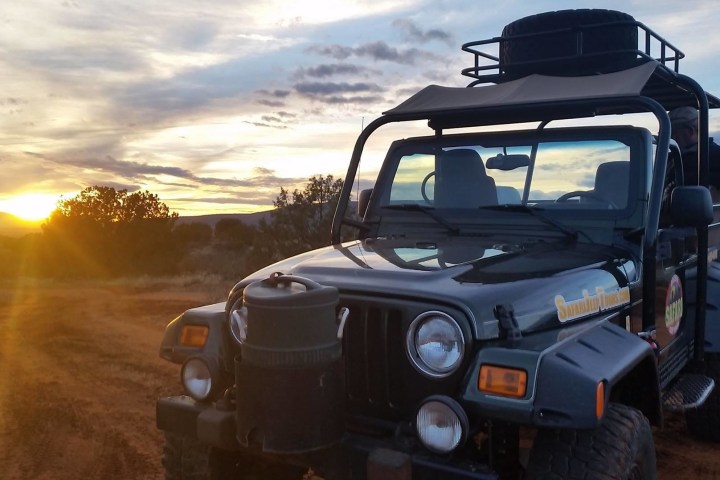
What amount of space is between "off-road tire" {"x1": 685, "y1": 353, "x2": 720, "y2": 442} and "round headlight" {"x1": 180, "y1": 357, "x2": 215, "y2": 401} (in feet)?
10.7

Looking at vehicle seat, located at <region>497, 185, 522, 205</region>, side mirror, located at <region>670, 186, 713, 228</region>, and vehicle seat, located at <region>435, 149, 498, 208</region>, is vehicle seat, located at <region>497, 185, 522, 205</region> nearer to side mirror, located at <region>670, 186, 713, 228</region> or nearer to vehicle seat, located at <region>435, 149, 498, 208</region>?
vehicle seat, located at <region>435, 149, 498, 208</region>

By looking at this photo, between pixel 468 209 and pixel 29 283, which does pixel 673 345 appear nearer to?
pixel 468 209

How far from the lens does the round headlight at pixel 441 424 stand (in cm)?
263

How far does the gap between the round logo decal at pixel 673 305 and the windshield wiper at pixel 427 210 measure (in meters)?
1.24

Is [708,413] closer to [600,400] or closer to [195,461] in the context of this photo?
[600,400]

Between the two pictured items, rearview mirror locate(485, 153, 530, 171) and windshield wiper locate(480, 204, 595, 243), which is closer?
windshield wiper locate(480, 204, 595, 243)

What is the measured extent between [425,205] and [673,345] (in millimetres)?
1669

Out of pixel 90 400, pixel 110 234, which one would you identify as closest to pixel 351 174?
pixel 90 400

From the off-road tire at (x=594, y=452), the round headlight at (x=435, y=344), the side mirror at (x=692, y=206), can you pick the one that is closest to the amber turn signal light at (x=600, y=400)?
the off-road tire at (x=594, y=452)

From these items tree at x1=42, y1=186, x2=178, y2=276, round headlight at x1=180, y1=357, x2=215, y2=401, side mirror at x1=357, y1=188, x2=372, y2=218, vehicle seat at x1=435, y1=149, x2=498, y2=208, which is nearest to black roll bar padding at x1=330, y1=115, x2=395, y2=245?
side mirror at x1=357, y1=188, x2=372, y2=218

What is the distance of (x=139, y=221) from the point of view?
23.1 m

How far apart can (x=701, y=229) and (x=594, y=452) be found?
2335 mm

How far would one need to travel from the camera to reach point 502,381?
268 centimetres

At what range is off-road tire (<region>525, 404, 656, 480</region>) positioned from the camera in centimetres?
267
